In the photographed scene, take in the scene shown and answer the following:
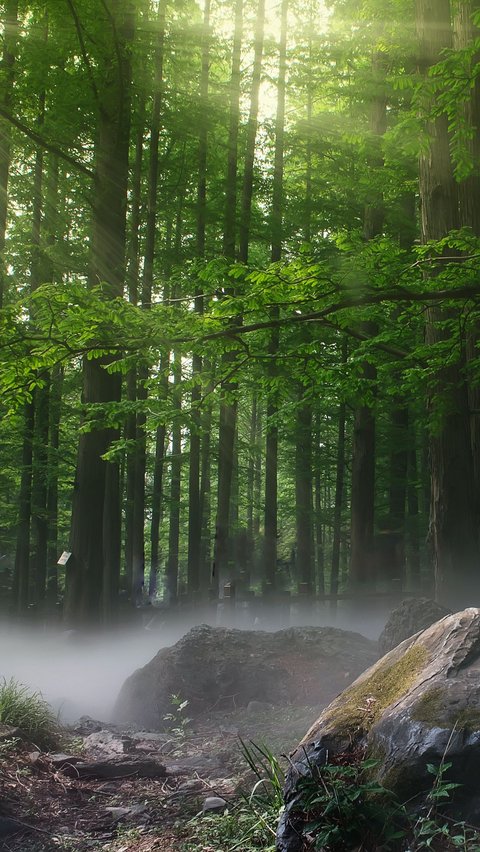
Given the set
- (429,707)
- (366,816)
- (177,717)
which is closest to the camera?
(366,816)

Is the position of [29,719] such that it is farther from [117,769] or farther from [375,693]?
[375,693]

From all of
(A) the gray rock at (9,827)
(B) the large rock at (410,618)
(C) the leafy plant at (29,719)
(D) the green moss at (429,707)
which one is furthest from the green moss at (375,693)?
(B) the large rock at (410,618)

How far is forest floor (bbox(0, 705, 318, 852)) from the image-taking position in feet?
14.1

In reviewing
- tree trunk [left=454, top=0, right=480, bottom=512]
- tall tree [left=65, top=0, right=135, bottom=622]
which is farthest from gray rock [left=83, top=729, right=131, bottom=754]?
tall tree [left=65, top=0, right=135, bottom=622]

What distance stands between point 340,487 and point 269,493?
371 cm

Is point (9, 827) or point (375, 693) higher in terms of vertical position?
point (375, 693)

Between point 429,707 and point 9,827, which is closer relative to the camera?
point 429,707

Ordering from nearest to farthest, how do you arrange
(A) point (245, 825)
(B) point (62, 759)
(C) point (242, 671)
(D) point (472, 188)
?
(A) point (245, 825), (B) point (62, 759), (D) point (472, 188), (C) point (242, 671)

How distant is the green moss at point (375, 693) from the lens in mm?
3414

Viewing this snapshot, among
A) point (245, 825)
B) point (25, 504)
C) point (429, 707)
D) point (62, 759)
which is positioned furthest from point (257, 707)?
point (25, 504)

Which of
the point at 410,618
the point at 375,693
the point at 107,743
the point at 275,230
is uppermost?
the point at 275,230

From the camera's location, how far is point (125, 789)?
5.38 metres

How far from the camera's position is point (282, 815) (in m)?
3.21

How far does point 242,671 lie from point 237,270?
5389 mm
